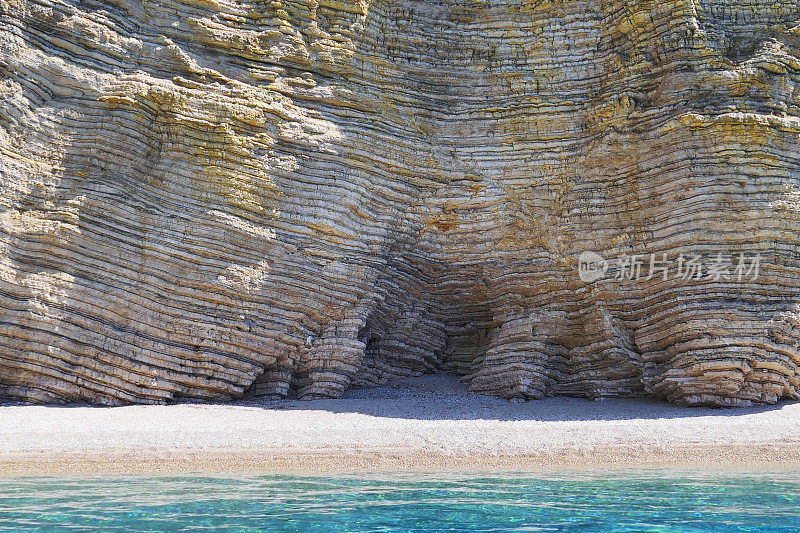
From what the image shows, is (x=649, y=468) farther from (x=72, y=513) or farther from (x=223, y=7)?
(x=223, y=7)

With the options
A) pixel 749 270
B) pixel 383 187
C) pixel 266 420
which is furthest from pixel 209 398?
pixel 749 270

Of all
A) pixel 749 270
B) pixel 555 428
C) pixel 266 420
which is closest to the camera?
pixel 555 428

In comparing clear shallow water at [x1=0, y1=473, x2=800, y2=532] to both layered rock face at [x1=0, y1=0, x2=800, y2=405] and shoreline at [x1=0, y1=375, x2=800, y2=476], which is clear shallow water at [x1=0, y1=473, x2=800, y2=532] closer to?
shoreline at [x1=0, y1=375, x2=800, y2=476]

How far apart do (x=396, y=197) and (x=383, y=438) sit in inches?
232

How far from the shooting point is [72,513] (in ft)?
18.1

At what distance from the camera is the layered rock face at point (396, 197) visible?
11.7 meters

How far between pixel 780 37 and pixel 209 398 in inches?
509

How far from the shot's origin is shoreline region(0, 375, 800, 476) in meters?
8.44

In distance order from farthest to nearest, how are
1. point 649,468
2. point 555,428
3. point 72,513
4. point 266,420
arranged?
point 266,420 < point 555,428 < point 649,468 < point 72,513

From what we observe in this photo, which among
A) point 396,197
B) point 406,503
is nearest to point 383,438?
point 406,503

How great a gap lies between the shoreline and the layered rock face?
3.37 feet

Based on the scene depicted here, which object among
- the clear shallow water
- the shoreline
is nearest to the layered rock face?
the shoreline

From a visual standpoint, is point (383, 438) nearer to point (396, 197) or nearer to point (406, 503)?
point (406, 503)

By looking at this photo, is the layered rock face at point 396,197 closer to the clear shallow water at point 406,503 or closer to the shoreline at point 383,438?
the shoreline at point 383,438
